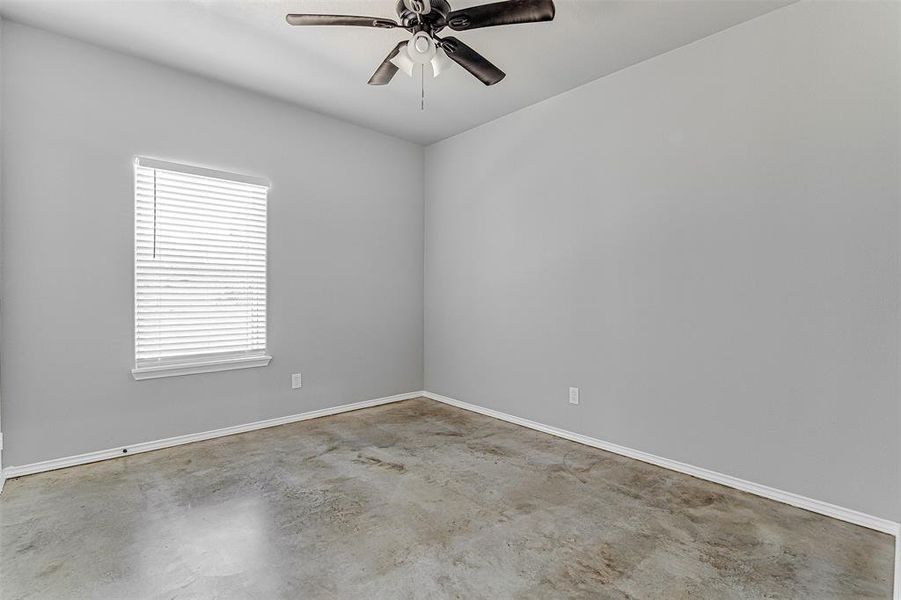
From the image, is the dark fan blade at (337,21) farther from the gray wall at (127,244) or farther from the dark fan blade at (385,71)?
the gray wall at (127,244)

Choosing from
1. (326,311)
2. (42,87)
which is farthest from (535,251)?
(42,87)

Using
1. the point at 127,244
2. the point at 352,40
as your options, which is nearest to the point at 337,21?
the point at 352,40

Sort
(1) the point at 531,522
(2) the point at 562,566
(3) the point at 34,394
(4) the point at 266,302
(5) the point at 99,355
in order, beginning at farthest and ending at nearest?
(4) the point at 266,302, (5) the point at 99,355, (3) the point at 34,394, (1) the point at 531,522, (2) the point at 562,566

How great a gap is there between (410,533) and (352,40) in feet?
9.58

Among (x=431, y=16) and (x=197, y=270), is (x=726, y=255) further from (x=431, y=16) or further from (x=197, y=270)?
(x=197, y=270)

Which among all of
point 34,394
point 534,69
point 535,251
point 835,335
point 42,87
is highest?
point 534,69

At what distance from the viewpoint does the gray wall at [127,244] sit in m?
2.84

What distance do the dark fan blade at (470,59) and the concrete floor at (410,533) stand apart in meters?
2.40

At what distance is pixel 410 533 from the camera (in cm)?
221

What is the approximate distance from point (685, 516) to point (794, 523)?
53cm

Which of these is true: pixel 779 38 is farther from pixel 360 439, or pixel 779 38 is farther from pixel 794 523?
pixel 360 439

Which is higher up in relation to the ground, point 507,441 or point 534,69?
point 534,69

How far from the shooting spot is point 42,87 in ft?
9.46

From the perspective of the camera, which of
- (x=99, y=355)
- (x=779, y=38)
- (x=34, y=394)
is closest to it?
(x=779, y=38)
